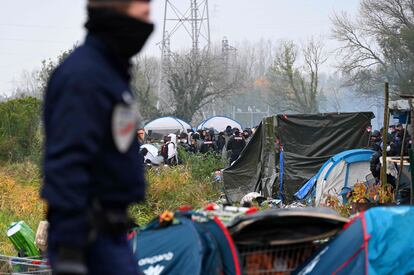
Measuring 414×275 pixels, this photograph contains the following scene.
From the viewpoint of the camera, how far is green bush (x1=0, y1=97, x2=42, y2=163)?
20500 mm

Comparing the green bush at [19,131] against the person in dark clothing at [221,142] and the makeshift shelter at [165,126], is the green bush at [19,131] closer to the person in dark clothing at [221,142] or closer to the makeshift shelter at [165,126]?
the person in dark clothing at [221,142]

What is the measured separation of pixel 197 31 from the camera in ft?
229

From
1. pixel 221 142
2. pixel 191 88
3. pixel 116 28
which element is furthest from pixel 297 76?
pixel 116 28

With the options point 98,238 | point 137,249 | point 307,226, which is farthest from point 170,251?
point 98,238

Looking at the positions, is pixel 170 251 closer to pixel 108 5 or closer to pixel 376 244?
pixel 376 244

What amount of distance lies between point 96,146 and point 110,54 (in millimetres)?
416

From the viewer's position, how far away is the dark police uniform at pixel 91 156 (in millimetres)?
2734

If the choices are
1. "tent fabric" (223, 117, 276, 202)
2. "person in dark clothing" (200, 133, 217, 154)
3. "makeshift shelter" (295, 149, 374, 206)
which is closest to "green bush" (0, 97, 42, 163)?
"person in dark clothing" (200, 133, 217, 154)

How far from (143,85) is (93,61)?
2323 inches

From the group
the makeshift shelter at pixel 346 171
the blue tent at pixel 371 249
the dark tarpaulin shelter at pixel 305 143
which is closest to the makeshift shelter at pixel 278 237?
the blue tent at pixel 371 249

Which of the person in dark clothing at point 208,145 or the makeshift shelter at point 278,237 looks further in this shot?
the person in dark clothing at point 208,145

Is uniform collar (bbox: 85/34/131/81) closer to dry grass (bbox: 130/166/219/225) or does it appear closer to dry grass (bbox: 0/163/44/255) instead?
dry grass (bbox: 0/163/44/255)

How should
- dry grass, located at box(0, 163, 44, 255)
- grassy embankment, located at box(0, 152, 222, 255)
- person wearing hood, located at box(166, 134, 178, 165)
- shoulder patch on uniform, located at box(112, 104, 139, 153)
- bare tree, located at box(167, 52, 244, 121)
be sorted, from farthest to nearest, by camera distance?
bare tree, located at box(167, 52, 244, 121)
person wearing hood, located at box(166, 134, 178, 165)
grassy embankment, located at box(0, 152, 222, 255)
dry grass, located at box(0, 163, 44, 255)
shoulder patch on uniform, located at box(112, 104, 139, 153)

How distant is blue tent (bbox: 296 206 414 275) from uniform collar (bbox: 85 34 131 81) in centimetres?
248
